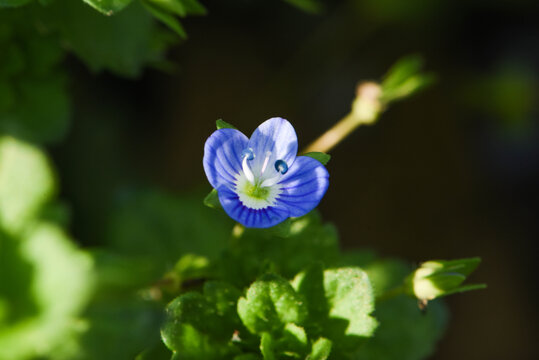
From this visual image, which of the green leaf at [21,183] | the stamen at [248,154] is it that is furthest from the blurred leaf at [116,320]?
the stamen at [248,154]

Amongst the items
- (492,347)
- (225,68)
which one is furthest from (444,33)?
(492,347)

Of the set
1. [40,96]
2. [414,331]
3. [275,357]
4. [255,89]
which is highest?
[255,89]

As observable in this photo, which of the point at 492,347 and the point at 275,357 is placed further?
the point at 492,347

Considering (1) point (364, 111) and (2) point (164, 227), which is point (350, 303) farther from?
(2) point (164, 227)

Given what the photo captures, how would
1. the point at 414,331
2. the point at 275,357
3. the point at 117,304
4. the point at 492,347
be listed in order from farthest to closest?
1. the point at 492,347
2. the point at 117,304
3. the point at 414,331
4. the point at 275,357

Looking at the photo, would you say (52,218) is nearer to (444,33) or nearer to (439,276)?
(439,276)

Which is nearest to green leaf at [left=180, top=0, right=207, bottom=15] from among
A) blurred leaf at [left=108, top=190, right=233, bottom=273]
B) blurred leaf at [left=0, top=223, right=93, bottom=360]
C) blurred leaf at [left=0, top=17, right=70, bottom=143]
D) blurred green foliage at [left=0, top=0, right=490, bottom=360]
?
blurred green foliage at [left=0, top=0, right=490, bottom=360]

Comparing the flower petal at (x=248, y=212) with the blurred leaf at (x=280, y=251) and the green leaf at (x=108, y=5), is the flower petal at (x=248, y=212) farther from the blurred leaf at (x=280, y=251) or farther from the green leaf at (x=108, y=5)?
the green leaf at (x=108, y=5)
